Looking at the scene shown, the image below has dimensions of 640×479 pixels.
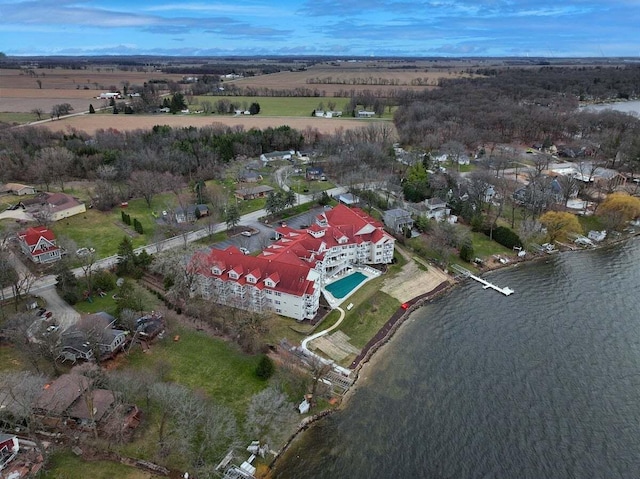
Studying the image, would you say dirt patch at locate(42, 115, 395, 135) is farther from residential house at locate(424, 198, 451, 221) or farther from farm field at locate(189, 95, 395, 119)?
residential house at locate(424, 198, 451, 221)

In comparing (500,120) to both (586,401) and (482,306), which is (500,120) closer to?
(482,306)

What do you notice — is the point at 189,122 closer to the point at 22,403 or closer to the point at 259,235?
the point at 259,235

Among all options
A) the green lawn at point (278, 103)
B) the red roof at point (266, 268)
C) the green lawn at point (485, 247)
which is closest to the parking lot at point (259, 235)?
the red roof at point (266, 268)

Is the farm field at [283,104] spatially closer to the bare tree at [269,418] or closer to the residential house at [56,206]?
the residential house at [56,206]

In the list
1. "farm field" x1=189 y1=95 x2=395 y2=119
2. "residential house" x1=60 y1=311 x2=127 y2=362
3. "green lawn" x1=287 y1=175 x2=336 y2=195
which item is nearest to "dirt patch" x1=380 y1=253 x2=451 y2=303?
"residential house" x1=60 y1=311 x2=127 y2=362

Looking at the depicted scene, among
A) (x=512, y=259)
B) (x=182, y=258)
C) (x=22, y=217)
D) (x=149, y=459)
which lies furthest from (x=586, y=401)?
(x=22, y=217)

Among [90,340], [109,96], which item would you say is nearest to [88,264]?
[90,340]
